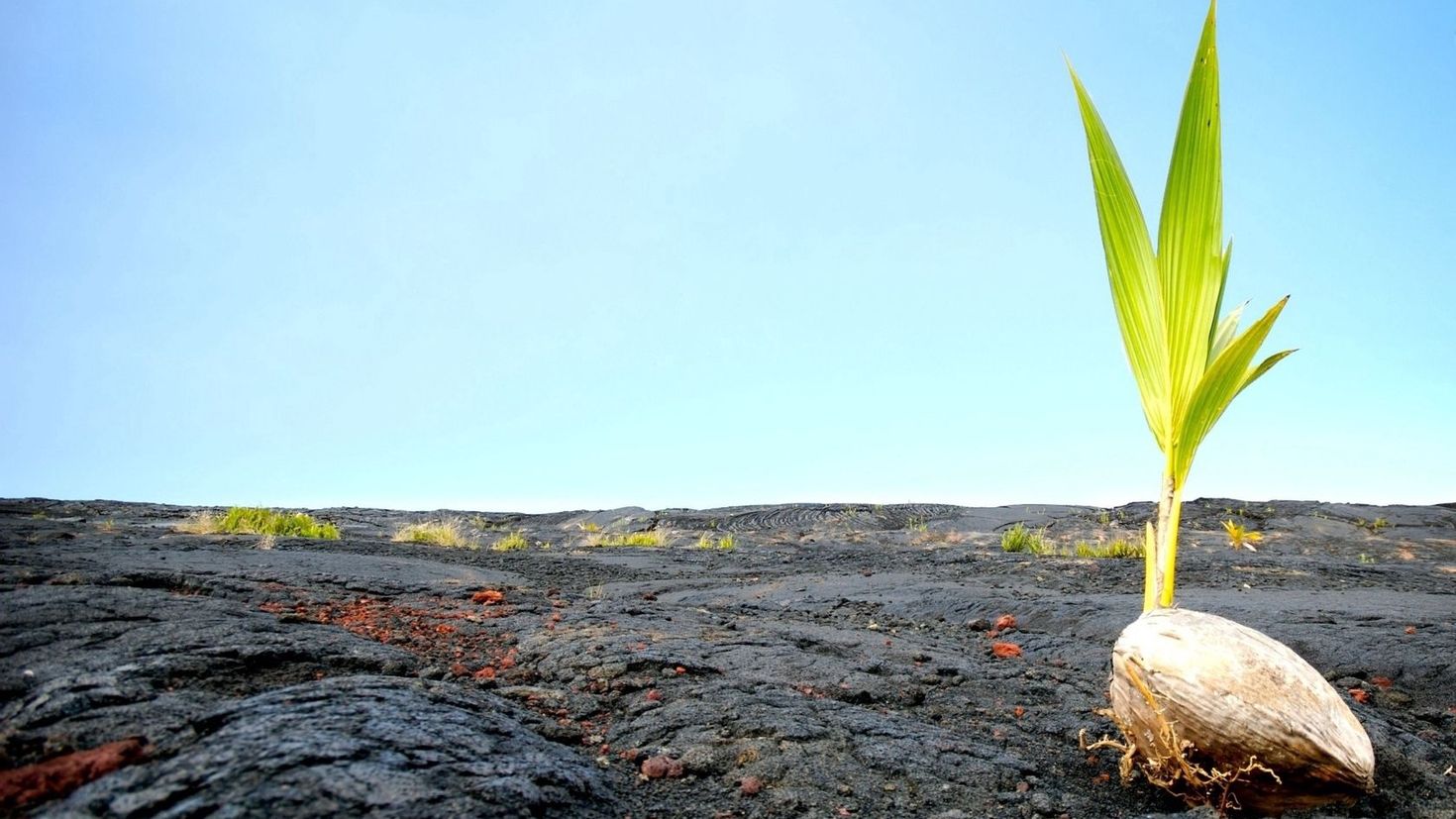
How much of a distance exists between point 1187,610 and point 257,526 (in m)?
10.9

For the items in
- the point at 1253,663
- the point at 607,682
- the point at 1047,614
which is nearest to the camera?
the point at 1253,663

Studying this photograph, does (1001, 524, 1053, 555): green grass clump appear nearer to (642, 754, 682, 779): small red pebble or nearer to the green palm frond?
the green palm frond

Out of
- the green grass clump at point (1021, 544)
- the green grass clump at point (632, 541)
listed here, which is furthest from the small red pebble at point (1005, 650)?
the green grass clump at point (632, 541)

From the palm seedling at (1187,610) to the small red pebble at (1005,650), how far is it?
1764 millimetres

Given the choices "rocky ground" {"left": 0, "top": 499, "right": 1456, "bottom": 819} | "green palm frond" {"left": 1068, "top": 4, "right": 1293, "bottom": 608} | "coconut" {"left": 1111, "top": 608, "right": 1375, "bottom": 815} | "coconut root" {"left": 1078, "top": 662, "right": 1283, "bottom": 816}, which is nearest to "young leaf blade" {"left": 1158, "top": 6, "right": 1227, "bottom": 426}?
"green palm frond" {"left": 1068, "top": 4, "right": 1293, "bottom": 608}

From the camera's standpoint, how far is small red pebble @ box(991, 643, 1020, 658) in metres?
4.52

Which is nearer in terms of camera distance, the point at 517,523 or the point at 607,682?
the point at 607,682

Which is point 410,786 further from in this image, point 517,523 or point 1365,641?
point 517,523

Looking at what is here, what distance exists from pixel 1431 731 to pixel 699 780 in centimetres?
331

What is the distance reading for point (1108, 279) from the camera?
307cm

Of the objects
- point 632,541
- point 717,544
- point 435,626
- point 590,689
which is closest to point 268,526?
point 632,541

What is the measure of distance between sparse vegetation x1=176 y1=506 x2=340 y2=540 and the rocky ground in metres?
2.18

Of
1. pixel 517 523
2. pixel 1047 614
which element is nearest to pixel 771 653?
pixel 1047 614

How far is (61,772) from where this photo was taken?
1834 mm
